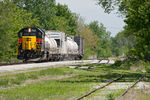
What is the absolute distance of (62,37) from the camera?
156ft

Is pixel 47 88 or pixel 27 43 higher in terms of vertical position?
pixel 27 43

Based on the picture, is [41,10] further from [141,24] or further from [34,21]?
[141,24]

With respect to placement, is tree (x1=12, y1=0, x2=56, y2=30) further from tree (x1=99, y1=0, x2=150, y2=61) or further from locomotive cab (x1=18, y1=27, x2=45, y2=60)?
tree (x1=99, y1=0, x2=150, y2=61)

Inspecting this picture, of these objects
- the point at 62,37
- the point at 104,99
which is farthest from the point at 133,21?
the point at 62,37

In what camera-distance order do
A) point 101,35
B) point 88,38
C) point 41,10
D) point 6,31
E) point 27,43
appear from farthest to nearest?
point 101,35
point 88,38
point 41,10
point 6,31
point 27,43

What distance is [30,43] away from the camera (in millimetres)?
39344

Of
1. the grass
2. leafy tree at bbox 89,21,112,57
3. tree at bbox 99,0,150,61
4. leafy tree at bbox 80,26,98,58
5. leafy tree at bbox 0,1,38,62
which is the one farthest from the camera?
leafy tree at bbox 89,21,112,57

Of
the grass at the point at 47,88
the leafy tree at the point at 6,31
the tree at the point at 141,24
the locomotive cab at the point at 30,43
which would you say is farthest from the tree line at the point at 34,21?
the tree at the point at 141,24

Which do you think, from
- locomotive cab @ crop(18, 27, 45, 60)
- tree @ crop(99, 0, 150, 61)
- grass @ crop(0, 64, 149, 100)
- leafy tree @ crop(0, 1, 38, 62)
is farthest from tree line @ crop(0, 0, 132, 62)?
tree @ crop(99, 0, 150, 61)

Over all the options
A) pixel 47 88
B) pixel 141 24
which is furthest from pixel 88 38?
Answer: pixel 47 88

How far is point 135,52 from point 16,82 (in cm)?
717

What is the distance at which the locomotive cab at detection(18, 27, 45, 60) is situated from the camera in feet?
129

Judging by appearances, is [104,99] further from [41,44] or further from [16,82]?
[41,44]

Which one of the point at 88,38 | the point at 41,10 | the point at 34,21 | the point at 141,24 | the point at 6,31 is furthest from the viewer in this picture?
the point at 88,38
